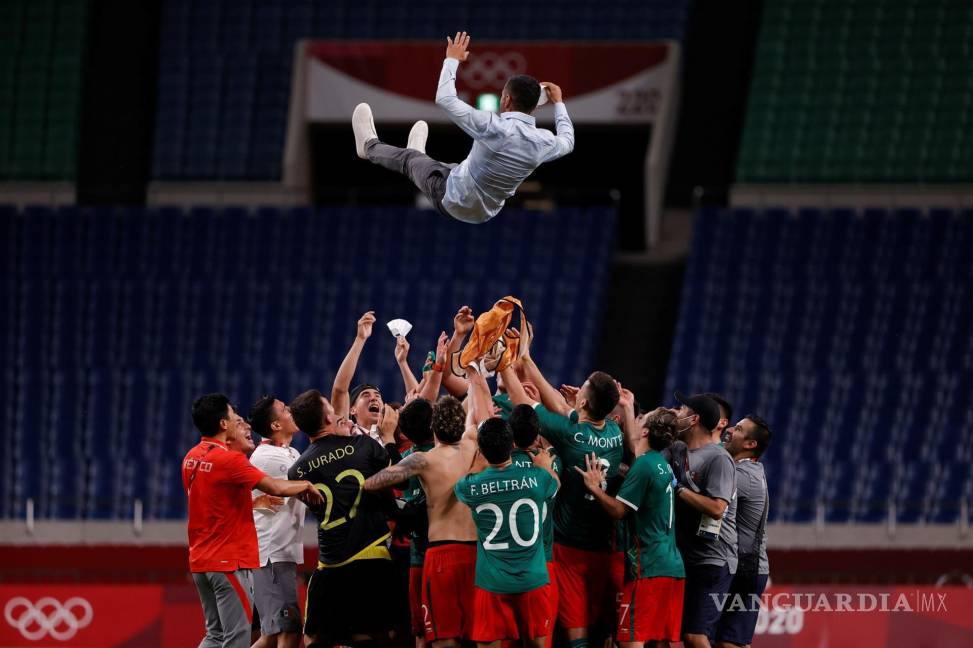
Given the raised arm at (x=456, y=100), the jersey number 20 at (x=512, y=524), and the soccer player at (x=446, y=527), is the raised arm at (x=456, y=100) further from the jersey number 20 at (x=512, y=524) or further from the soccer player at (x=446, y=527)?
the jersey number 20 at (x=512, y=524)

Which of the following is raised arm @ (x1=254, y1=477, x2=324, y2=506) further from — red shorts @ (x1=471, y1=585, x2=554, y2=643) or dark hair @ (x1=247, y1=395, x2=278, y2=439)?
red shorts @ (x1=471, y1=585, x2=554, y2=643)

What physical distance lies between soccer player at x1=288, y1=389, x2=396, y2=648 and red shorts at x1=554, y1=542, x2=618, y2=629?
117 centimetres

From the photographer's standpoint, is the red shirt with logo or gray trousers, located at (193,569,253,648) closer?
the red shirt with logo

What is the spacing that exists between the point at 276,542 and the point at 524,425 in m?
2.31

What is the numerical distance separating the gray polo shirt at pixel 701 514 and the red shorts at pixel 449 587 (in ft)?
5.07

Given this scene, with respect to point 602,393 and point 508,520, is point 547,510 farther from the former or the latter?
point 602,393

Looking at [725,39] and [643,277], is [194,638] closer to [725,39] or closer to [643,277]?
[643,277]

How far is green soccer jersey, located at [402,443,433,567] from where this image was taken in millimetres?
8484

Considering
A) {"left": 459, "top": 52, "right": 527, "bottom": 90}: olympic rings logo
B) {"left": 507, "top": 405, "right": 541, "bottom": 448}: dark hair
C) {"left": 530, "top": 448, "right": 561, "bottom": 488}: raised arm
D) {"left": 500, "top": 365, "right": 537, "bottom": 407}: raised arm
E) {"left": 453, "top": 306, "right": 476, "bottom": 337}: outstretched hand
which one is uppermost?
{"left": 459, "top": 52, "right": 527, "bottom": 90}: olympic rings logo

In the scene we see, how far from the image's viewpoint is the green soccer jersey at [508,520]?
782 centimetres

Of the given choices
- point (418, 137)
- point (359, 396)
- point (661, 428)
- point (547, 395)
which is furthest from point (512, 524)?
point (418, 137)

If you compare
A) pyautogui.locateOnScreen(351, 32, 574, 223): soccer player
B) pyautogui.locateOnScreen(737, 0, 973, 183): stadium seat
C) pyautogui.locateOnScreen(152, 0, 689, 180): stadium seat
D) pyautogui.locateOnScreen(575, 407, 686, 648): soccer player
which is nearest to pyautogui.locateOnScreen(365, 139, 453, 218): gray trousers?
pyautogui.locateOnScreen(351, 32, 574, 223): soccer player

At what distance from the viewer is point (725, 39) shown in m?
22.8

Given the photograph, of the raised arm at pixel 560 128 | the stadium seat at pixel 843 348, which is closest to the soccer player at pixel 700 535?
the raised arm at pixel 560 128
